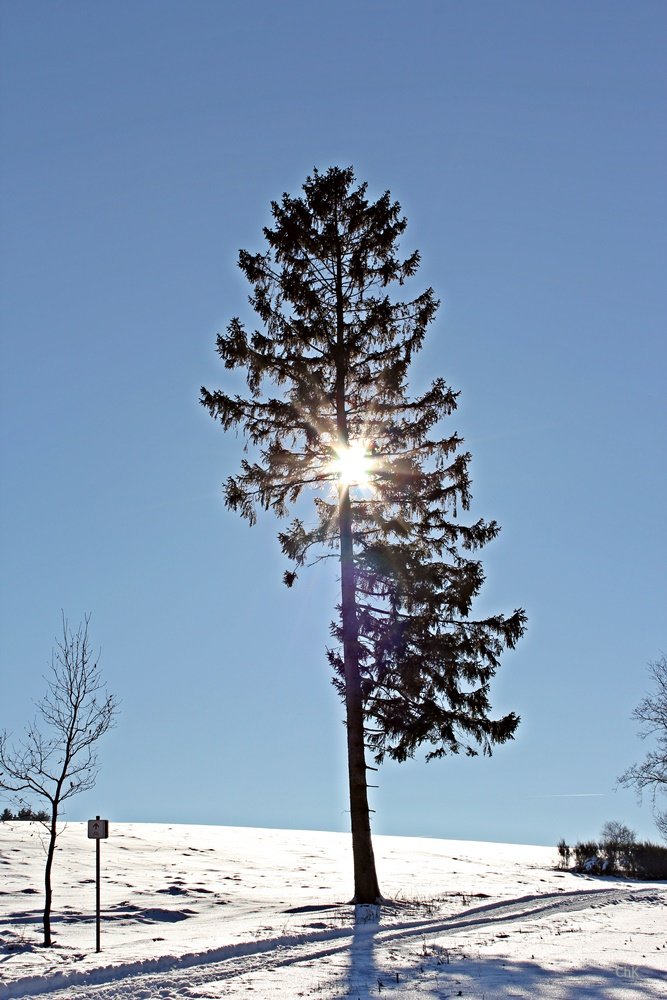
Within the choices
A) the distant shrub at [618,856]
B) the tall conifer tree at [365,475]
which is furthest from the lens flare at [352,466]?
the distant shrub at [618,856]

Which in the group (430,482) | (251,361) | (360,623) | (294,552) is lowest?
(360,623)

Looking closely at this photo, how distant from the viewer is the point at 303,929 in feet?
49.6

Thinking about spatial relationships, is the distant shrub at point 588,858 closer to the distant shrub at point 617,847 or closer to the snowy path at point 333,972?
the distant shrub at point 617,847

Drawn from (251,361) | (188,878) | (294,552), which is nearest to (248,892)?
(188,878)

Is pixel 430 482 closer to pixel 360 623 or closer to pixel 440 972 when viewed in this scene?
pixel 360 623

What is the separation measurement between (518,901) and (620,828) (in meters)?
19.1

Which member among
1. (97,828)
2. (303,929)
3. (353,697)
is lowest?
(303,929)

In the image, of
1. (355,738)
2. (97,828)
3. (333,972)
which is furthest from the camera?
(355,738)

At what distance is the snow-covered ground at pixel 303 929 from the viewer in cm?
1061

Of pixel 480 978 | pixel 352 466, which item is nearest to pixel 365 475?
pixel 352 466

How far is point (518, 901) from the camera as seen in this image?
20.5m

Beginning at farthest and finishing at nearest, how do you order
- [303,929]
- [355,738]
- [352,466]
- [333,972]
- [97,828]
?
[352,466], [355,738], [303,929], [97,828], [333,972]

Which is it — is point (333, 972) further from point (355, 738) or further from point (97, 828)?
point (355, 738)

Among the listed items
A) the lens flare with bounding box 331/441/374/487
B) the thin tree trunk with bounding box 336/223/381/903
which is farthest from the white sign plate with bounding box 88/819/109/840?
the lens flare with bounding box 331/441/374/487
